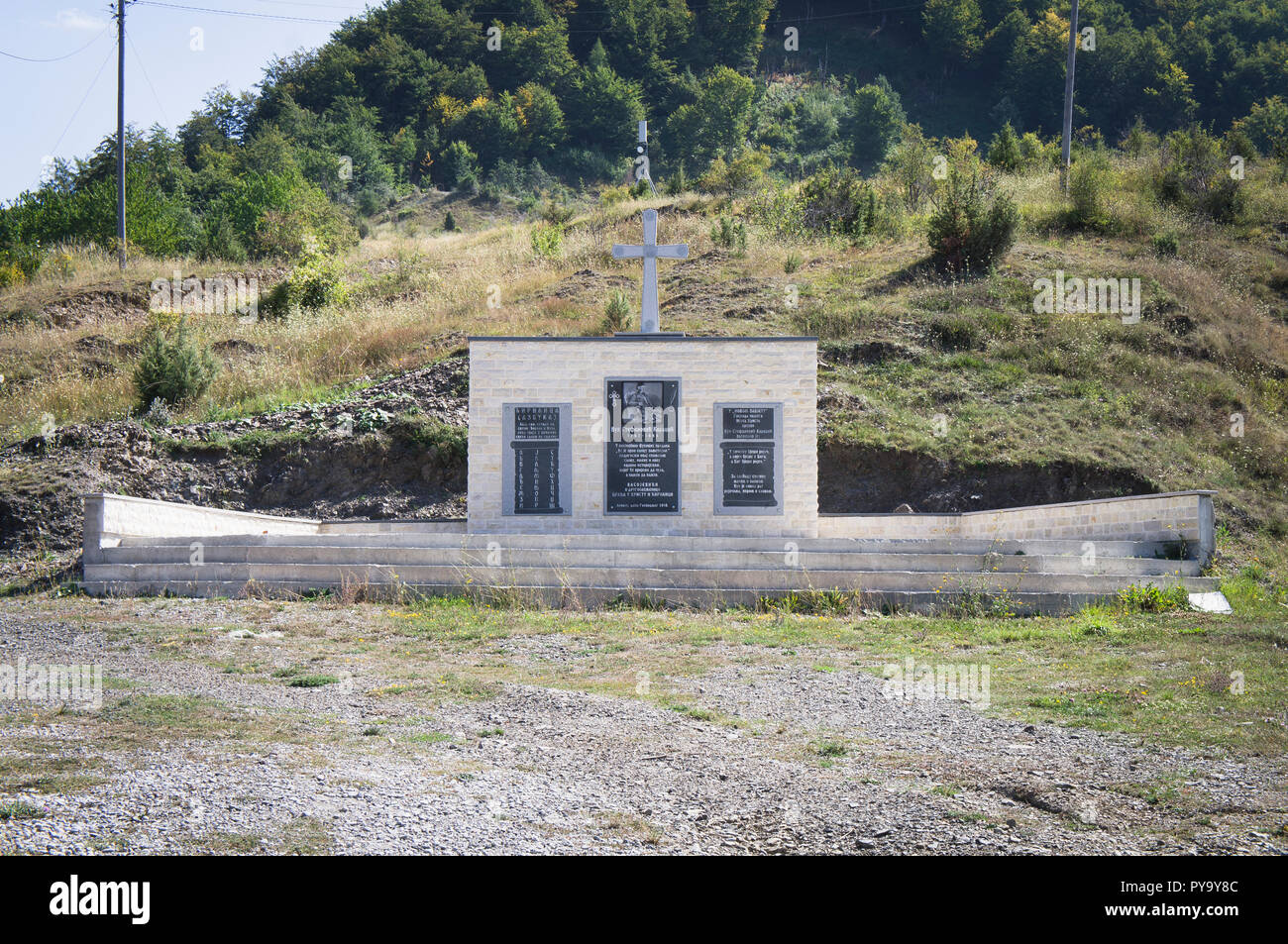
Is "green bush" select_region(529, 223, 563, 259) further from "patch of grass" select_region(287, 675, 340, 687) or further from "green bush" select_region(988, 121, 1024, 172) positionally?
"patch of grass" select_region(287, 675, 340, 687)

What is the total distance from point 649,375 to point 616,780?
949 centimetres

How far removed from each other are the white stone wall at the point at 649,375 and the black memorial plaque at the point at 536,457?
0.65ft

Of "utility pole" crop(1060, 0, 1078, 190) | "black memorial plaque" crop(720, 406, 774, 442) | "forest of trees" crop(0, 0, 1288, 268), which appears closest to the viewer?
"black memorial plaque" crop(720, 406, 774, 442)

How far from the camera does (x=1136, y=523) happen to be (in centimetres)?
1370

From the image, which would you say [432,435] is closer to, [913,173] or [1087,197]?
[1087,197]

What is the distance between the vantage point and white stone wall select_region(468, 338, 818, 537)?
14422mm

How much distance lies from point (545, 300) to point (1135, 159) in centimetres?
2075

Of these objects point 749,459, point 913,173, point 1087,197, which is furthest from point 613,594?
point 913,173

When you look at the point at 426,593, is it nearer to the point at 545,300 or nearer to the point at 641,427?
the point at 641,427

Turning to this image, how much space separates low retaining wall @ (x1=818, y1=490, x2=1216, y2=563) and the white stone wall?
1.73 metres

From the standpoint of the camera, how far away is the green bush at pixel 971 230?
26641 mm

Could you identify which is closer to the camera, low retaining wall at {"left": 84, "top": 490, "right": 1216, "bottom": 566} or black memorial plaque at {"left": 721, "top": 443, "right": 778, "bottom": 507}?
low retaining wall at {"left": 84, "top": 490, "right": 1216, "bottom": 566}

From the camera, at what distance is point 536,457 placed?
47.8 ft
